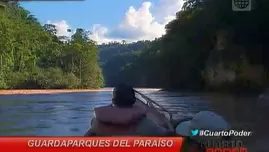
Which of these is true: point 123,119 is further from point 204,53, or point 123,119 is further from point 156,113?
point 204,53

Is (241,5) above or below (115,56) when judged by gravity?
above

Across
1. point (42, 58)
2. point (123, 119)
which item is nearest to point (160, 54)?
point (123, 119)

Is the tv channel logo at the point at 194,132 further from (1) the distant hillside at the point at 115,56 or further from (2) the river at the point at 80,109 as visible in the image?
(1) the distant hillside at the point at 115,56

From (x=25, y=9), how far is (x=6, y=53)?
46 centimetres

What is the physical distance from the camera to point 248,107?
4.83 meters

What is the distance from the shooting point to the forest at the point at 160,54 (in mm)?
4793

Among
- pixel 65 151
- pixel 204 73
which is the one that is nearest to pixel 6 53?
pixel 65 151

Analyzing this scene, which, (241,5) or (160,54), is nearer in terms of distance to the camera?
(241,5)

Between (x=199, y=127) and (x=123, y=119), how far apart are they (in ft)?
2.36

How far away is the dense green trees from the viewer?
4.83 meters

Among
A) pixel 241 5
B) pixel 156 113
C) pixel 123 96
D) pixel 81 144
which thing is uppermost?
pixel 241 5

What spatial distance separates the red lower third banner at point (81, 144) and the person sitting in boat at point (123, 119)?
0.21ft

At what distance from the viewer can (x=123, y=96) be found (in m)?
4.88

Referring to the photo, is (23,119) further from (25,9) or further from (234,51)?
(234,51)
